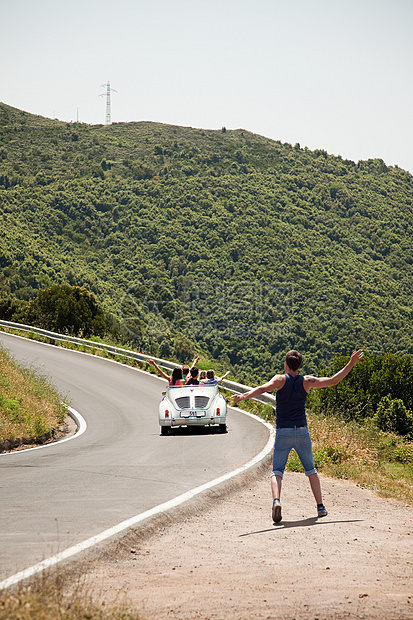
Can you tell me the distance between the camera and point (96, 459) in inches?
449

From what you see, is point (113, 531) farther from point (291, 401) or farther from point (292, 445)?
point (291, 401)

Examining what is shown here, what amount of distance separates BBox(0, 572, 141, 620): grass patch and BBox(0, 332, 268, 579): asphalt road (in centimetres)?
87

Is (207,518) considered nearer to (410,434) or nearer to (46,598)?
(46,598)

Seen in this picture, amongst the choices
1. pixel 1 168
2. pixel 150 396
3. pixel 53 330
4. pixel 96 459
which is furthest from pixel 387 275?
pixel 96 459

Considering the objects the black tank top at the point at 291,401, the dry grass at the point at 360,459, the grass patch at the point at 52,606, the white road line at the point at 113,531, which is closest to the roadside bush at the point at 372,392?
the dry grass at the point at 360,459

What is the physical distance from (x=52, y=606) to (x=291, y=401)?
13.4 feet

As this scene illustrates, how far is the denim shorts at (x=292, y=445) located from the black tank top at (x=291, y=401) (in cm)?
8

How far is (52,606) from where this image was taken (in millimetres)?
3926

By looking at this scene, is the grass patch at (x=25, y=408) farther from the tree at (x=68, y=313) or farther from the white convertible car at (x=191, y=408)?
the tree at (x=68, y=313)

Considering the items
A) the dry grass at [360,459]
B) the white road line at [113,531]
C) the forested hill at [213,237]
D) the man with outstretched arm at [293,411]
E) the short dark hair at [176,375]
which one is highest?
the forested hill at [213,237]

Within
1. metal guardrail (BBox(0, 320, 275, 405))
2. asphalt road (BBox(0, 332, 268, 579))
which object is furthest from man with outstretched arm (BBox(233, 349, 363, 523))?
metal guardrail (BBox(0, 320, 275, 405))

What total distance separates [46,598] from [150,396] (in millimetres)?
18280

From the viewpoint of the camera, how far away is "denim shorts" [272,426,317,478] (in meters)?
7.41

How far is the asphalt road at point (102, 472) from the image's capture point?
6.41 meters
